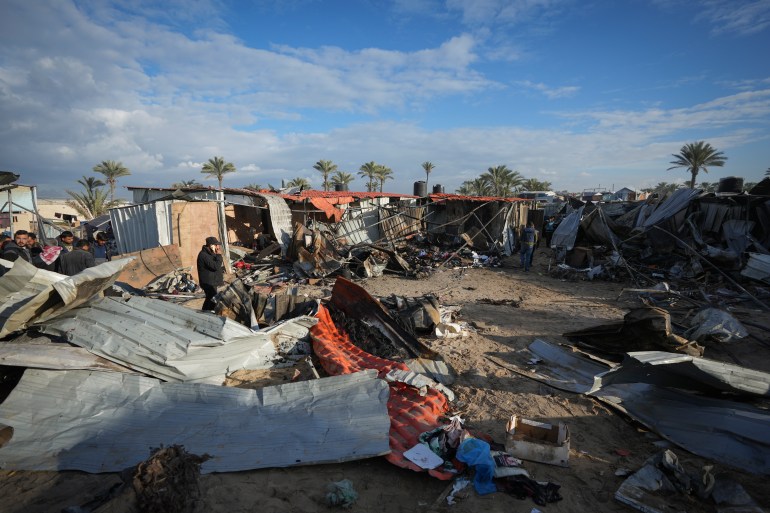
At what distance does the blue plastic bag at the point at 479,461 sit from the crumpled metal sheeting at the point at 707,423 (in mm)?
1947

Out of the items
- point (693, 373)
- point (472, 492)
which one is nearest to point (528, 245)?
point (693, 373)

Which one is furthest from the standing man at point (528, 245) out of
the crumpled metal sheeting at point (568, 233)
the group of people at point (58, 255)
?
the group of people at point (58, 255)

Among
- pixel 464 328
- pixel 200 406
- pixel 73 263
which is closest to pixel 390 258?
pixel 464 328

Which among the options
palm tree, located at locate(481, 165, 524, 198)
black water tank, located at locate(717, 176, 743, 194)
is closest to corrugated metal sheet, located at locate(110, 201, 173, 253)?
black water tank, located at locate(717, 176, 743, 194)

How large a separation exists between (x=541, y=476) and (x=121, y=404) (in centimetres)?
371

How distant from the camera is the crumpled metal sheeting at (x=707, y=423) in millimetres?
3088

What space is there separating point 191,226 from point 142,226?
132 cm

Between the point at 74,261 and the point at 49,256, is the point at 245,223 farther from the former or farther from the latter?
the point at 74,261

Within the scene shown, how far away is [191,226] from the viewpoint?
1001 centimetres

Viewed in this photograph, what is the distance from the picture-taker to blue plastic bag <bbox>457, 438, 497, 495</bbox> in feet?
8.97

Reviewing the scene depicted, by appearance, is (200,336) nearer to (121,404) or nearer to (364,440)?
(121,404)

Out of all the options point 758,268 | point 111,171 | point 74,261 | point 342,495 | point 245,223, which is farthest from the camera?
point 111,171

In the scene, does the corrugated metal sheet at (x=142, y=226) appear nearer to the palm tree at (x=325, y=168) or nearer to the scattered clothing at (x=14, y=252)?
the scattered clothing at (x=14, y=252)

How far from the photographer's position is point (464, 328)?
6.54 m
